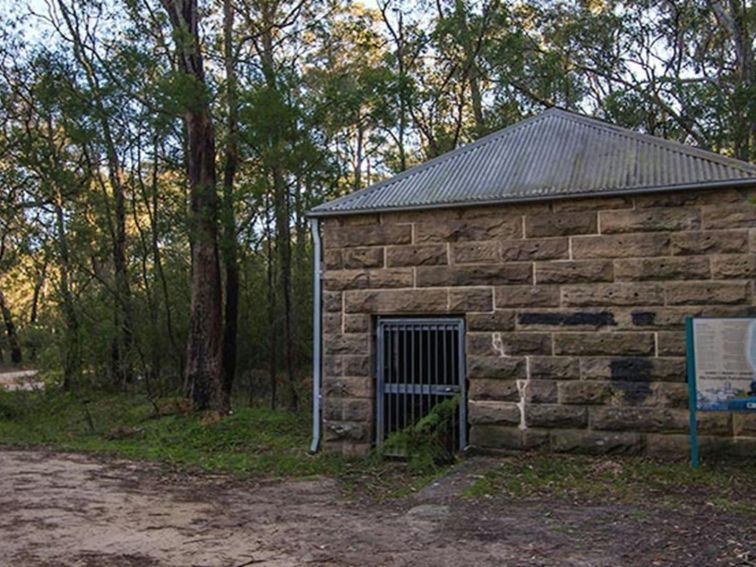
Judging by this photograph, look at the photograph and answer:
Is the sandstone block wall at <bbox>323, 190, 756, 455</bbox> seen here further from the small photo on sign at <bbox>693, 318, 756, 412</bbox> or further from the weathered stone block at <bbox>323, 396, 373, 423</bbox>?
the small photo on sign at <bbox>693, 318, 756, 412</bbox>

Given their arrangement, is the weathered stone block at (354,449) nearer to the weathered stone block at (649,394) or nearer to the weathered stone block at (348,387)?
the weathered stone block at (348,387)

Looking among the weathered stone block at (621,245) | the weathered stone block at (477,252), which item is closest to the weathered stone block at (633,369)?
the weathered stone block at (621,245)

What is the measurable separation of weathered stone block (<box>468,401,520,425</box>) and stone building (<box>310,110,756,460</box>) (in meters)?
0.02

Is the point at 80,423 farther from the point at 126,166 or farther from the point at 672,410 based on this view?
the point at 672,410

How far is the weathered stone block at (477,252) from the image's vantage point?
8.26 m

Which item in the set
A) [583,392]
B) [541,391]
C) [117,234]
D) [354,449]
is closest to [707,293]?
[583,392]

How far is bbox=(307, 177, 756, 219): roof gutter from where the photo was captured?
24.2 ft

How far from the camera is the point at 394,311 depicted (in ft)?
28.6

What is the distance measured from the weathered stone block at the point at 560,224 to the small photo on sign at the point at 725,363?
1.50m

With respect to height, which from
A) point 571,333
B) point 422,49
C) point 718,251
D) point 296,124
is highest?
point 422,49

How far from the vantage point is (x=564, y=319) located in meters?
7.92

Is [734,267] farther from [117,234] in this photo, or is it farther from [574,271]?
[117,234]

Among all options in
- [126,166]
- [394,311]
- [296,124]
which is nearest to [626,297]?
[394,311]

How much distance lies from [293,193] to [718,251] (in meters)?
8.71
